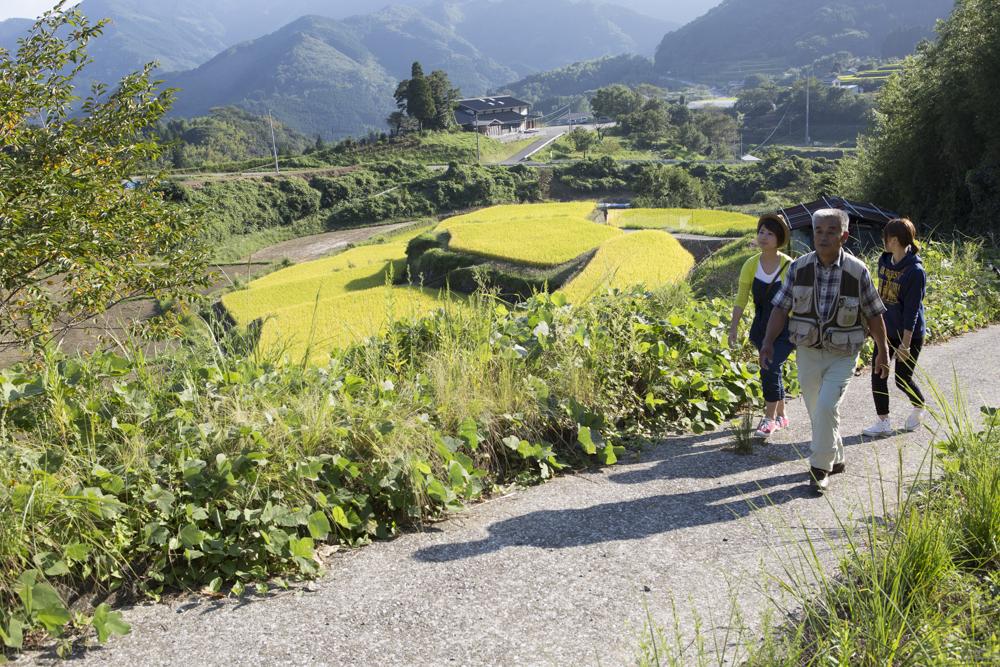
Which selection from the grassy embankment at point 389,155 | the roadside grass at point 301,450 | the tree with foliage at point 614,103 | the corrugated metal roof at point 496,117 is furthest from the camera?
the tree with foliage at point 614,103

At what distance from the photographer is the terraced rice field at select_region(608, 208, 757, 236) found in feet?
94.2

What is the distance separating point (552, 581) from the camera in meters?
3.01

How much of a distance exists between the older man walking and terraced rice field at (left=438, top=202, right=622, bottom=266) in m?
20.3

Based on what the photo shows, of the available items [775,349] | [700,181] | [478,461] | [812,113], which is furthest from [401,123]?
[478,461]

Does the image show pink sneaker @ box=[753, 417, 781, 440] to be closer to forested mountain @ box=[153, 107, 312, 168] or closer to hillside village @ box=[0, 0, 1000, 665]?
hillside village @ box=[0, 0, 1000, 665]

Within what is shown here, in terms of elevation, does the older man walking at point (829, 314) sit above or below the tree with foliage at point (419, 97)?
below

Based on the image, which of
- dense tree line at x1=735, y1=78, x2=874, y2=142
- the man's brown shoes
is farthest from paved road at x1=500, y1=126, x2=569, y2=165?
the man's brown shoes

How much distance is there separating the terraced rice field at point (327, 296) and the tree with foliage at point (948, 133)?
12007 millimetres

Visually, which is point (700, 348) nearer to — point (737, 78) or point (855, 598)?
point (855, 598)

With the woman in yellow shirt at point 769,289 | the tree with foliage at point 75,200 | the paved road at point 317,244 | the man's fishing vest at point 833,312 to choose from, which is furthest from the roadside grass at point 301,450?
the paved road at point 317,244

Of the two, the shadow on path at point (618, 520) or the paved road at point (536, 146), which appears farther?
the paved road at point (536, 146)

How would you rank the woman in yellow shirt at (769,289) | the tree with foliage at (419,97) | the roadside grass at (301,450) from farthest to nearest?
the tree with foliage at (419,97), the woman in yellow shirt at (769,289), the roadside grass at (301,450)

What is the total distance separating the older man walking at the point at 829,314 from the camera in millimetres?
3717

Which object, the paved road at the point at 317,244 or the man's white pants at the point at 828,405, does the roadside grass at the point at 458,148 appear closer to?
the paved road at the point at 317,244
